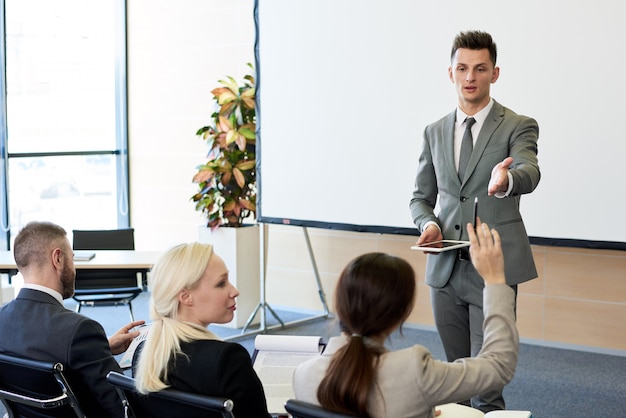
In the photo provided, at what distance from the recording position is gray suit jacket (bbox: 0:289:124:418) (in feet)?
8.48

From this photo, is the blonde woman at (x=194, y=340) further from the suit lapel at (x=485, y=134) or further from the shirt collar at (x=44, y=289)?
the suit lapel at (x=485, y=134)

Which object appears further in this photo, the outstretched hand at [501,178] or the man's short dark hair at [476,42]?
the man's short dark hair at [476,42]

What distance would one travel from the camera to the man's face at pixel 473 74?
321 cm

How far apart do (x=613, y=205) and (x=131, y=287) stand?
3.20 metres

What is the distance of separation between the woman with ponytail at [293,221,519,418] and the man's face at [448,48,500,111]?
144cm

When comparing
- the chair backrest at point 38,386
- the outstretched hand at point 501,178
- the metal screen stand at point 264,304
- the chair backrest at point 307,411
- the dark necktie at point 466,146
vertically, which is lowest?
the metal screen stand at point 264,304

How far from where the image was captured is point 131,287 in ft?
19.1

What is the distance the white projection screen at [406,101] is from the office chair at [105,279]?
1.04 meters

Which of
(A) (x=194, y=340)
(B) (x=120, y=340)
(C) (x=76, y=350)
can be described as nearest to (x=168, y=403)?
(A) (x=194, y=340)

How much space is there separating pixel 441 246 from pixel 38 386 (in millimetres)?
1456

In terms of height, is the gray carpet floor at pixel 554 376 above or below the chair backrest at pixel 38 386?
below

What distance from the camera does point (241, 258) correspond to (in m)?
6.35

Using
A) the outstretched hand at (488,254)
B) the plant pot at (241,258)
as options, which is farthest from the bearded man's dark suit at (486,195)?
the plant pot at (241,258)

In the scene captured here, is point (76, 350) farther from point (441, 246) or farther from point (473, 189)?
point (473, 189)
